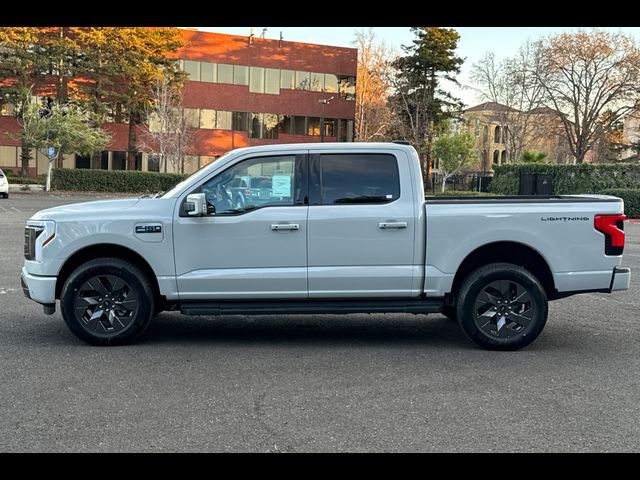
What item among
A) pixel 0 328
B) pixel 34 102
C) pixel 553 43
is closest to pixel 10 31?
pixel 34 102

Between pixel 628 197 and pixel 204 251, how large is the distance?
28571 millimetres

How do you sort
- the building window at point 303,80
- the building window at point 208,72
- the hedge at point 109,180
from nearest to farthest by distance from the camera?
the hedge at point 109,180
the building window at point 208,72
the building window at point 303,80

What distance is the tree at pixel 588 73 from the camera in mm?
47531

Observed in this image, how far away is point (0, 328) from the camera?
729 cm

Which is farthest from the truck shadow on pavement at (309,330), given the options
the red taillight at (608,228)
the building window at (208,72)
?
the building window at (208,72)

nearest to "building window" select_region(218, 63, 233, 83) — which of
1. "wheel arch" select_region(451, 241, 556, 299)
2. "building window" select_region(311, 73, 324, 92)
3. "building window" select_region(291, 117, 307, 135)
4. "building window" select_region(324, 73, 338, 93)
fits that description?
"building window" select_region(291, 117, 307, 135)

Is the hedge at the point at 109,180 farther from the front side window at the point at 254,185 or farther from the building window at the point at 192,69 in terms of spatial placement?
the front side window at the point at 254,185

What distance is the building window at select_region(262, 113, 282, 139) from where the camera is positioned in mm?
58250

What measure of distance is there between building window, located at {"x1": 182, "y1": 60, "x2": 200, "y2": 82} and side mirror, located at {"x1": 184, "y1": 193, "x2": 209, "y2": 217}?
51.6 m

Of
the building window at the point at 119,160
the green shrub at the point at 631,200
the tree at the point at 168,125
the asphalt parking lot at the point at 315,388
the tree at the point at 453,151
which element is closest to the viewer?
the asphalt parking lot at the point at 315,388

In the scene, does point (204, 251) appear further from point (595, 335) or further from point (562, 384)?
point (595, 335)

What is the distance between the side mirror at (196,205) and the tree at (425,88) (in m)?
49.9

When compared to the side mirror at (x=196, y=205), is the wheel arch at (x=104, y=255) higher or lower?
lower

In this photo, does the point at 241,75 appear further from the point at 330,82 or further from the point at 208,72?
the point at 330,82
